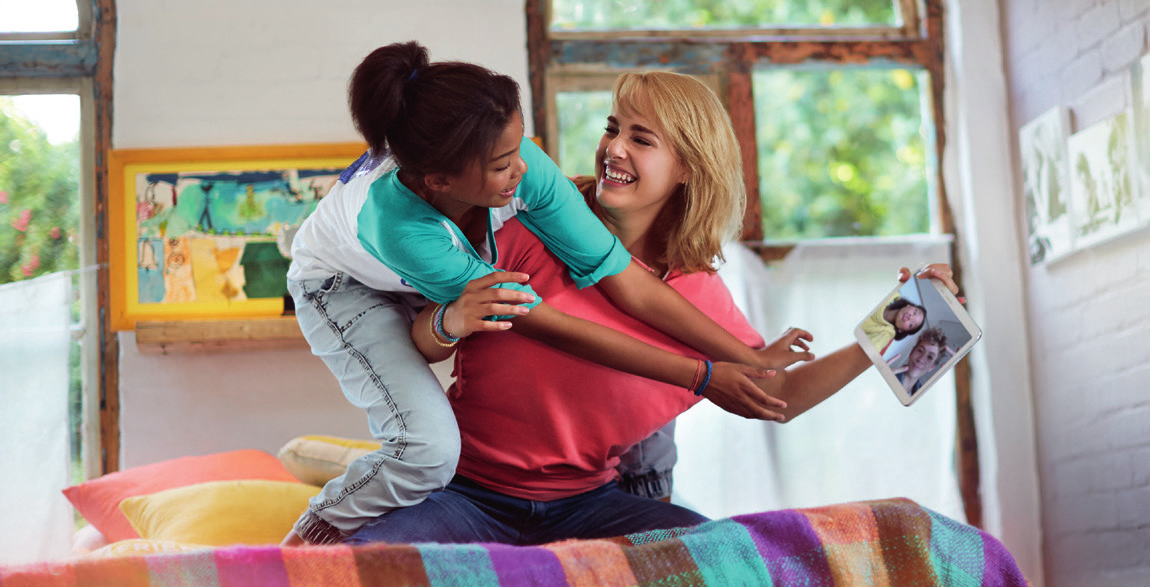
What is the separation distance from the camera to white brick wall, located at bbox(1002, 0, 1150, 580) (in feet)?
6.99

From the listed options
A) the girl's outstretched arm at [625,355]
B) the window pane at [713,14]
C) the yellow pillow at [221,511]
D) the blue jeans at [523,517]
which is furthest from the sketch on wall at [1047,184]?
the yellow pillow at [221,511]

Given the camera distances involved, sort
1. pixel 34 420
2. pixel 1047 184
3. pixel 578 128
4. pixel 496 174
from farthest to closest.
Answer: pixel 578 128 < pixel 1047 184 < pixel 34 420 < pixel 496 174

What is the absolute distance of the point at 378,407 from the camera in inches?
52.2

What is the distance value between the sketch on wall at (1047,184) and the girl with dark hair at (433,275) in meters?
1.37

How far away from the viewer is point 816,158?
9.67ft

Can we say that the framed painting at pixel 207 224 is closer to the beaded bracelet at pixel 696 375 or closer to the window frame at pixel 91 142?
the window frame at pixel 91 142

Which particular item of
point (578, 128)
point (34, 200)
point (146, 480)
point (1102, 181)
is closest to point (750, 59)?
point (578, 128)

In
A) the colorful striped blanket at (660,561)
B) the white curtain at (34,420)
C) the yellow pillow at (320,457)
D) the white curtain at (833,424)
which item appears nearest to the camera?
the colorful striped blanket at (660,561)

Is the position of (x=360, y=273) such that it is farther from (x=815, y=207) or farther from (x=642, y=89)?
(x=815, y=207)

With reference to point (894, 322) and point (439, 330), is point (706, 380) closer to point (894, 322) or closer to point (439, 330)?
point (894, 322)

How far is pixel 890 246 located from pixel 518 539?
6.22 feet

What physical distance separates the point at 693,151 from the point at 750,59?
4.97ft

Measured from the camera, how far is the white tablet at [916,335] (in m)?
1.36

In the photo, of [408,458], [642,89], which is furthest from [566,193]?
[408,458]
